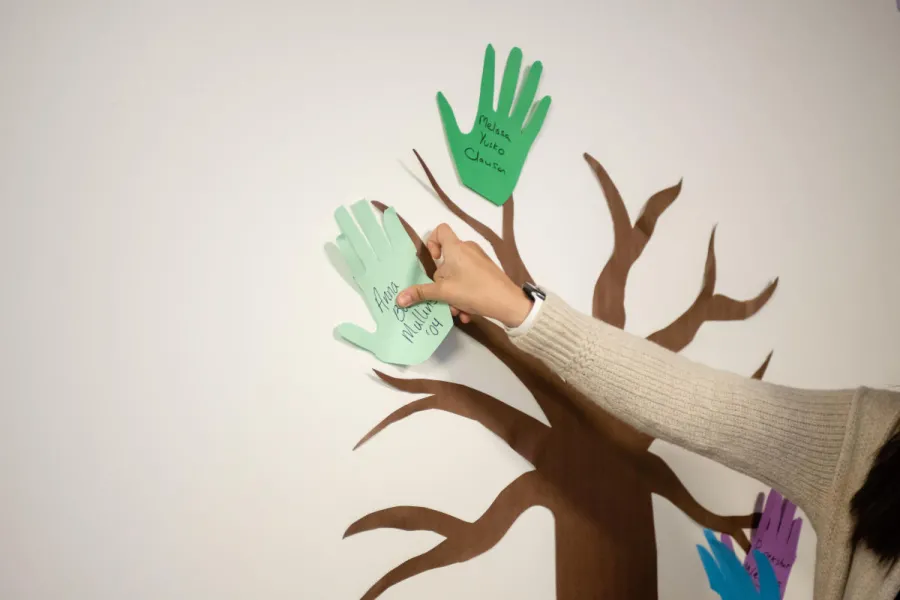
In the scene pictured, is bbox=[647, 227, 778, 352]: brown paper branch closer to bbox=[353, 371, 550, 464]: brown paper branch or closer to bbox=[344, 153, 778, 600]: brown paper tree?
bbox=[344, 153, 778, 600]: brown paper tree

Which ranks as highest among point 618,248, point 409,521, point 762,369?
point 618,248

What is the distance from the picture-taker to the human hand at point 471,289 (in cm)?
77

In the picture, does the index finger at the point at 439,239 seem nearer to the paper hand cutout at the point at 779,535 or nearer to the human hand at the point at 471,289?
the human hand at the point at 471,289

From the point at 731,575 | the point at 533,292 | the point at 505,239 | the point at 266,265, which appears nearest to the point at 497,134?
the point at 505,239

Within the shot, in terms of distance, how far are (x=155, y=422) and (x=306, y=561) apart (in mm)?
246

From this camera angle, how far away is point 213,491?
0.71 meters

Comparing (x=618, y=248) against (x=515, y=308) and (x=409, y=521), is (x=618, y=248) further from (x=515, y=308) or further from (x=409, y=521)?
(x=409, y=521)

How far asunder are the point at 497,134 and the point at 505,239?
156mm

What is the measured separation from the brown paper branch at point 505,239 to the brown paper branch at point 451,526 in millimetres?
297

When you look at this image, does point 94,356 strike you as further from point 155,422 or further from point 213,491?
point 213,491

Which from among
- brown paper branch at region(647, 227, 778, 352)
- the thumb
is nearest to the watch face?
the thumb

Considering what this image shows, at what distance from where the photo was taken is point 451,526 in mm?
850

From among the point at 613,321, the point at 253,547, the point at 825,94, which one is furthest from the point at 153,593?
the point at 825,94

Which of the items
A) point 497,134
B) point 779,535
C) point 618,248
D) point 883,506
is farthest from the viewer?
point 779,535
